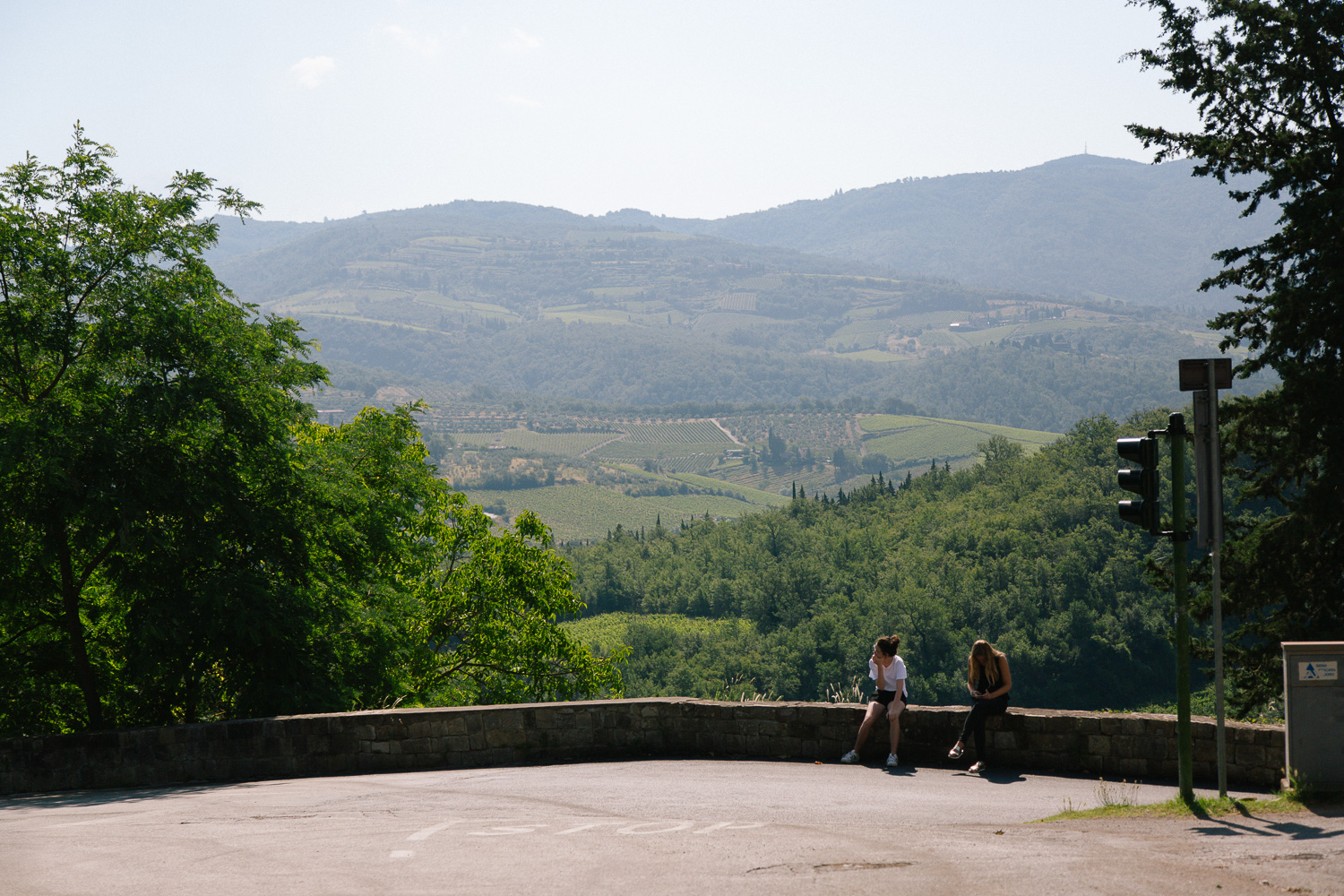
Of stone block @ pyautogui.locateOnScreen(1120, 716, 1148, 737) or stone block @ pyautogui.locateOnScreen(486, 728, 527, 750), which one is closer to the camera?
stone block @ pyautogui.locateOnScreen(1120, 716, 1148, 737)

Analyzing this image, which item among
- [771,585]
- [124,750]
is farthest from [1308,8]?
[771,585]

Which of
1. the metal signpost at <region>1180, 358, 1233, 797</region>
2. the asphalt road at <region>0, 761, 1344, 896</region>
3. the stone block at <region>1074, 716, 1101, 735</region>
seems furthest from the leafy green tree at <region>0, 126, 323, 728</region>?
the metal signpost at <region>1180, 358, 1233, 797</region>

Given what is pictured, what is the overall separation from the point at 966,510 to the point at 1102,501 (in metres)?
22.0

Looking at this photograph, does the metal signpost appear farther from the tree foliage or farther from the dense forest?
the dense forest

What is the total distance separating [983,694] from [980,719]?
24 cm

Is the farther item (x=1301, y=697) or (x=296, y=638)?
(x=296, y=638)

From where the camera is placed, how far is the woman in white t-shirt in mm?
11719

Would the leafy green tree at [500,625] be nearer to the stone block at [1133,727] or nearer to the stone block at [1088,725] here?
the stone block at [1088,725]

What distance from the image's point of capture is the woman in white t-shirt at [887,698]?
38.4ft

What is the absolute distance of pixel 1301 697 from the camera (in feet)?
27.5

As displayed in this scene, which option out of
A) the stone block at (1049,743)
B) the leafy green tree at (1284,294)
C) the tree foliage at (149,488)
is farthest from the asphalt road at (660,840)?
the leafy green tree at (1284,294)

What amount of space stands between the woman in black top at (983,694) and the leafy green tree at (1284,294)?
244 inches

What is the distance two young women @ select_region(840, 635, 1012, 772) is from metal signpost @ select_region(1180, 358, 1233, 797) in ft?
8.19

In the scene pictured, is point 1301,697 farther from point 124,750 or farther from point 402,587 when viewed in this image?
point 402,587
